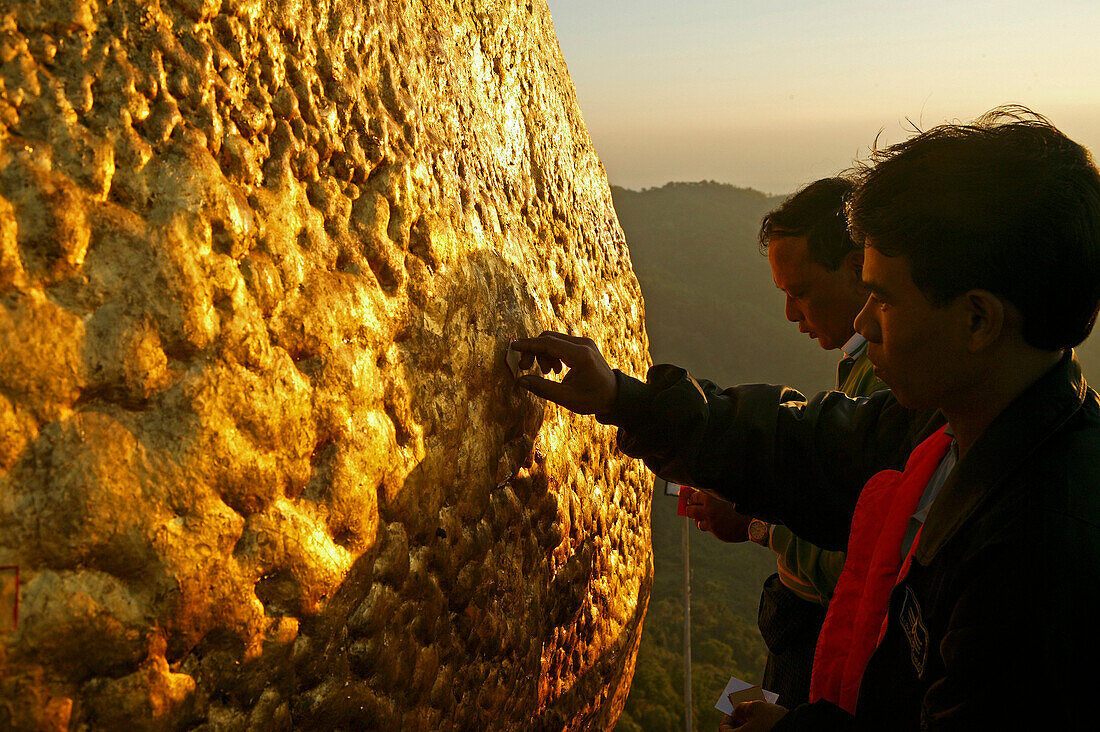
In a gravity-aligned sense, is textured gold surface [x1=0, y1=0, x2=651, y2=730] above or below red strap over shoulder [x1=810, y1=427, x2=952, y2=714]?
above

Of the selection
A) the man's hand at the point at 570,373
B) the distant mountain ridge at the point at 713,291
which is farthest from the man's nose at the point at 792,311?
the distant mountain ridge at the point at 713,291

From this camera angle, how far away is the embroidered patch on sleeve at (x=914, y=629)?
1.09 meters

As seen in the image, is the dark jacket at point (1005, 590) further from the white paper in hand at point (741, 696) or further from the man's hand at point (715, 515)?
the man's hand at point (715, 515)

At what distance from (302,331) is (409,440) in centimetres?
21

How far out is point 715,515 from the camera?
2.21m

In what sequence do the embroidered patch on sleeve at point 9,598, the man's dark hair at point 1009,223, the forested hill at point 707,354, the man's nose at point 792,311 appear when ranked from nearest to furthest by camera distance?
the embroidered patch on sleeve at point 9,598
the man's dark hair at point 1009,223
the man's nose at point 792,311
the forested hill at point 707,354

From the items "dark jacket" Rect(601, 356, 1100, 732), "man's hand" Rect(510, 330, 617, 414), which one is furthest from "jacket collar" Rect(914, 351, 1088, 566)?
"man's hand" Rect(510, 330, 617, 414)

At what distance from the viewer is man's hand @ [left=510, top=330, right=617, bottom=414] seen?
140 cm

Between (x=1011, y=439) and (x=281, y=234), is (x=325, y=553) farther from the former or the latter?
(x=1011, y=439)

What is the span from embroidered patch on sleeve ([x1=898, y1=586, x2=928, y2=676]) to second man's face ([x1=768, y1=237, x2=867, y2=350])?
3.56 feet

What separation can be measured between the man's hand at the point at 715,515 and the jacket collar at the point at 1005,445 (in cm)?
106

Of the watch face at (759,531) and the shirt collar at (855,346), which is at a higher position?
the shirt collar at (855,346)

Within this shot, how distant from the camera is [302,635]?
0.98 metres

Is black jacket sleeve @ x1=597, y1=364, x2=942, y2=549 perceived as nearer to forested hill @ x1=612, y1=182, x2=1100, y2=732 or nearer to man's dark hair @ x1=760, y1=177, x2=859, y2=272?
man's dark hair @ x1=760, y1=177, x2=859, y2=272
